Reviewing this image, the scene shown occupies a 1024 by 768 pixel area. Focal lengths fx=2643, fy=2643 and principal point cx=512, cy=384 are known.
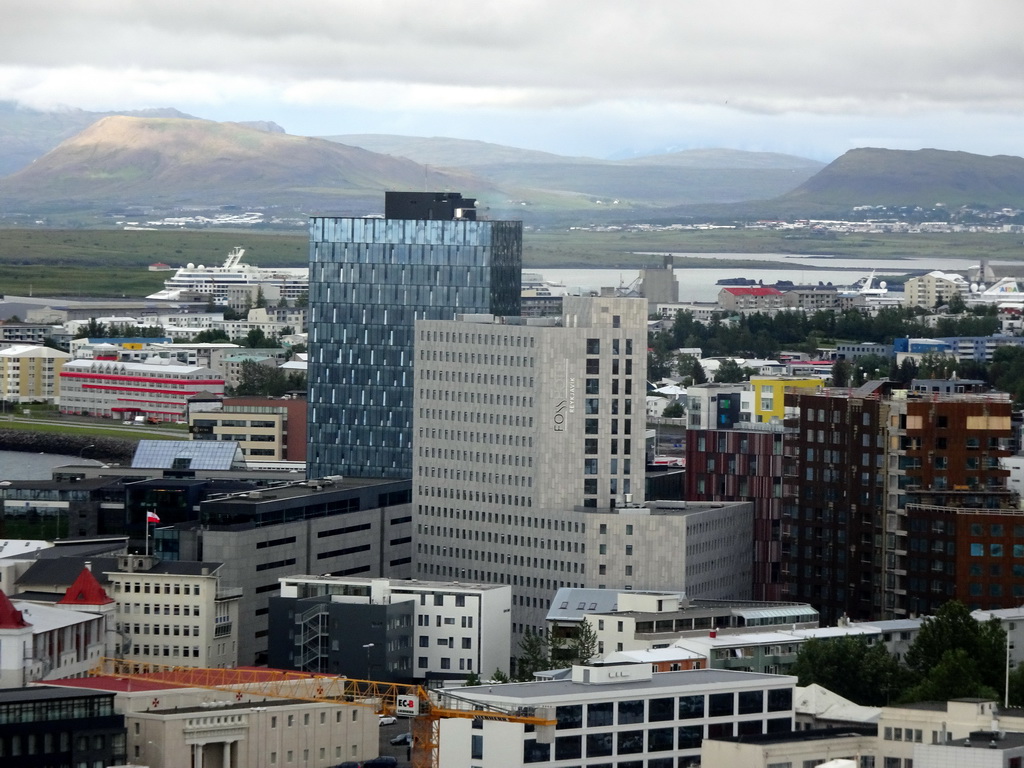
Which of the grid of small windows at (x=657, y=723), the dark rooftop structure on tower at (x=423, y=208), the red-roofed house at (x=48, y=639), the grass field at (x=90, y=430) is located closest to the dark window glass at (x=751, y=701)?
the grid of small windows at (x=657, y=723)

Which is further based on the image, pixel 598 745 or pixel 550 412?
pixel 550 412

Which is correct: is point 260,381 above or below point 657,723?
below

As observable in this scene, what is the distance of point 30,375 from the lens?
618ft

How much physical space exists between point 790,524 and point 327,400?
26.7m

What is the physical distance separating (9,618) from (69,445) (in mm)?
90849

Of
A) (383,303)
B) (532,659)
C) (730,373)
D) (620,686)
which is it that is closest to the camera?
(620,686)

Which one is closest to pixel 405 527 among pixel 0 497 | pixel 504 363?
pixel 504 363

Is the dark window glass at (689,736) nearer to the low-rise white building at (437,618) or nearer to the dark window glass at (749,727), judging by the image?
the dark window glass at (749,727)

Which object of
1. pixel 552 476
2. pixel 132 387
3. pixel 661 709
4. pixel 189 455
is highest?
pixel 552 476

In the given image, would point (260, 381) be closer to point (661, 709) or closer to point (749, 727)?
point (749, 727)

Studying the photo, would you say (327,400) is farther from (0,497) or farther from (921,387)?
(921,387)

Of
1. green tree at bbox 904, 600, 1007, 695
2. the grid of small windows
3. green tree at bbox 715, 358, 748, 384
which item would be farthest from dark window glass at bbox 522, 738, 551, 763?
green tree at bbox 715, 358, 748, 384

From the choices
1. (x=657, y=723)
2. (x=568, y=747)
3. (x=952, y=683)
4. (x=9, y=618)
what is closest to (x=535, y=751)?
(x=568, y=747)

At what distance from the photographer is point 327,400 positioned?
357 ft
